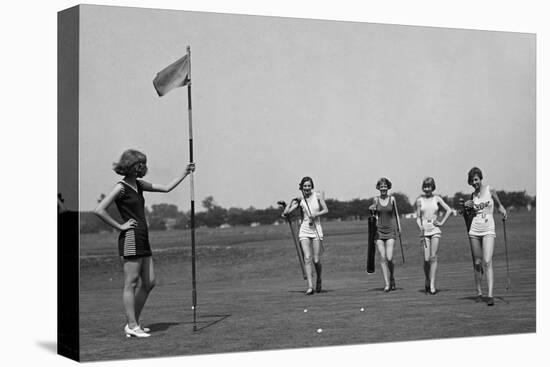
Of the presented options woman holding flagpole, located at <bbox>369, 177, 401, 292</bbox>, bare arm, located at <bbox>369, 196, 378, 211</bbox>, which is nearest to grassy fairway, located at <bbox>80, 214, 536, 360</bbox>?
woman holding flagpole, located at <bbox>369, 177, 401, 292</bbox>

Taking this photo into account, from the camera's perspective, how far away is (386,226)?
14859 mm

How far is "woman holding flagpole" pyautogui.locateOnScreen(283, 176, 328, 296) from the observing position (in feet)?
47.3

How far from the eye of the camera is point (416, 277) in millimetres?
15062

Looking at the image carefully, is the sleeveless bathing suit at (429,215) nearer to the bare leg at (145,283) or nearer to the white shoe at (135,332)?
the bare leg at (145,283)

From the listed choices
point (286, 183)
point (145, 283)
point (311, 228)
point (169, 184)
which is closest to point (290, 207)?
point (286, 183)

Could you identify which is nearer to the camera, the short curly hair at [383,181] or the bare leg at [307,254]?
the bare leg at [307,254]

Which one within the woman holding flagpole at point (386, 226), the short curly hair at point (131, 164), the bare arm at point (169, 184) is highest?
the short curly hair at point (131, 164)

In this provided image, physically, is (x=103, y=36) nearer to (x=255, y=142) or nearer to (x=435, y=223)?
(x=255, y=142)

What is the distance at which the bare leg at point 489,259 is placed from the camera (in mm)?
15164

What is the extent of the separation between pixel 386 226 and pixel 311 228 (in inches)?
41.2

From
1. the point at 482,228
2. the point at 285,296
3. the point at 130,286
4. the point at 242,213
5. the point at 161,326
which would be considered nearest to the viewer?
the point at 130,286

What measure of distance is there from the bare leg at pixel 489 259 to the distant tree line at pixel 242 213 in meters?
0.56

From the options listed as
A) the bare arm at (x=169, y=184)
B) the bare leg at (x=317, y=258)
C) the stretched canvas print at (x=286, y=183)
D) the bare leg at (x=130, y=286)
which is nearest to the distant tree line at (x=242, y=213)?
the stretched canvas print at (x=286, y=183)

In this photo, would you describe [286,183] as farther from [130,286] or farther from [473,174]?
[473,174]
